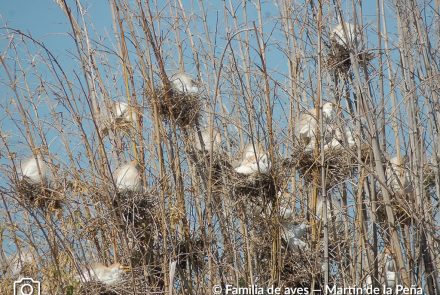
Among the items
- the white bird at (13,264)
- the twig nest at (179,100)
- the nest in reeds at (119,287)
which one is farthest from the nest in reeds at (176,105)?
the white bird at (13,264)

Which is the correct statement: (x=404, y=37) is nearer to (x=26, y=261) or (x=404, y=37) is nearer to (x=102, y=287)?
(x=102, y=287)

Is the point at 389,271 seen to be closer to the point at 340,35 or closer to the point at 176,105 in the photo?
the point at 340,35

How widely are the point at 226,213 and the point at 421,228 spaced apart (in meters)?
0.74

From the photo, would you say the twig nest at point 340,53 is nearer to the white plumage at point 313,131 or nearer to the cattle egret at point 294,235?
the white plumage at point 313,131

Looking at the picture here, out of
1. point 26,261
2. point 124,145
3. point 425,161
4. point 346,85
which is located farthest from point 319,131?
point 26,261

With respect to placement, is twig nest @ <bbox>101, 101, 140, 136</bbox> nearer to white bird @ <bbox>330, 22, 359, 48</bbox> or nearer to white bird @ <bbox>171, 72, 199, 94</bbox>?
white bird @ <bbox>171, 72, 199, 94</bbox>

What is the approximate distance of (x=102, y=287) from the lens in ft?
8.38

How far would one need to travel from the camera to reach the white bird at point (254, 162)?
2.66 meters

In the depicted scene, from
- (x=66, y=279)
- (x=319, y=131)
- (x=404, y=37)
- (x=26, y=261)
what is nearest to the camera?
(x=404, y=37)

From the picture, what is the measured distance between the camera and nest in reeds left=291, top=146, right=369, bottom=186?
2.71 meters

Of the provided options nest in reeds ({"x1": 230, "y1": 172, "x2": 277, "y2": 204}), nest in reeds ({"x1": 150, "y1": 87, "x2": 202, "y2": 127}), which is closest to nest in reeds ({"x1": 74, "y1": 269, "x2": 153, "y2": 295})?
nest in reeds ({"x1": 230, "y1": 172, "x2": 277, "y2": 204})

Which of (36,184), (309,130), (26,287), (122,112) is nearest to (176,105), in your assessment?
(122,112)

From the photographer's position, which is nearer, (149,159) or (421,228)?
(421,228)

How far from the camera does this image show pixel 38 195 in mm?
2951
